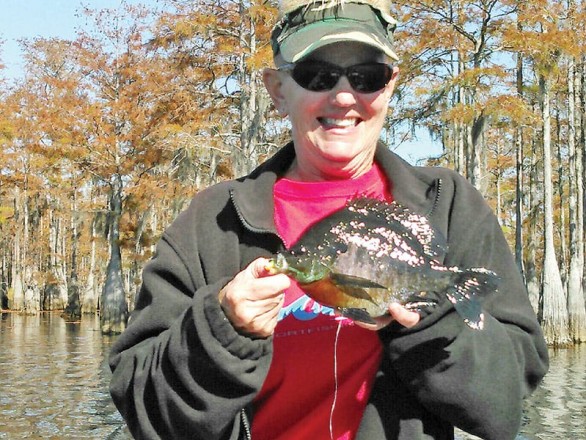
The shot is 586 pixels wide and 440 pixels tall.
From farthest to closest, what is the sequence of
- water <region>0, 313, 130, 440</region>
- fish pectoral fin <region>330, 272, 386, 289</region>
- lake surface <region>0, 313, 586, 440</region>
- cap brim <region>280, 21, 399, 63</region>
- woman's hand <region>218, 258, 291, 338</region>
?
water <region>0, 313, 130, 440</region> < lake surface <region>0, 313, 586, 440</region> < cap brim <region>280, 21, 399, 63</region> < fish pectoral fin <region>330, 272, 386, 289</region> < woman's hand <region>218, 258, 291, 338</region>

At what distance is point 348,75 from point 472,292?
65 centimetres

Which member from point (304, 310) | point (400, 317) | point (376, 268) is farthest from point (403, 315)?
point (304, 310)

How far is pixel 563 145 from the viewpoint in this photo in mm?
38281

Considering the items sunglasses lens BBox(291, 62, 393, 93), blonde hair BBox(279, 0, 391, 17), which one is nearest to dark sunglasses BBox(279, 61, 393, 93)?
sunglasses lens BBox(291, 62, 393, 93)

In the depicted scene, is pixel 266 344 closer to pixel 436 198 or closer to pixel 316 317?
pixel 316 317

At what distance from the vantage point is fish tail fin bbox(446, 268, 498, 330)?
1.77m

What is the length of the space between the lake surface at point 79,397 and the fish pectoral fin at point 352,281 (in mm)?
9968

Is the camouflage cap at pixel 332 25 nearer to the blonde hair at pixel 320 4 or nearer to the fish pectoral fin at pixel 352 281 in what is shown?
the blonde hair at pixel 320 4

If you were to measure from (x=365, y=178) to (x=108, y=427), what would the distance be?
34.7 ft

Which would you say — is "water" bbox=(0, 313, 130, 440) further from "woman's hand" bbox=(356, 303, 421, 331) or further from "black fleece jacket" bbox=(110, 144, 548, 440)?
"woman's hand" bbox=(356, 303, 421, 331)

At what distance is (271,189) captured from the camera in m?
2.15

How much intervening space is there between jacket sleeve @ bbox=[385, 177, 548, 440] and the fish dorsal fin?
0.51 feet

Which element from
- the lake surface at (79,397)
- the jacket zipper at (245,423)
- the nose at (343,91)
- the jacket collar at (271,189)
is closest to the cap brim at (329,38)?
the nose at (343,91)

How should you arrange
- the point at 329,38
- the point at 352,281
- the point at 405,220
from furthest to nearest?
the point at 329,38 → the point at 405,220 → the point at 352,281
